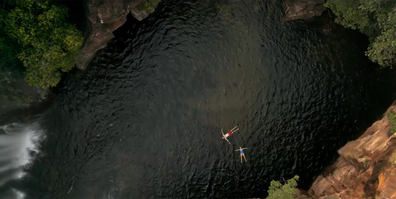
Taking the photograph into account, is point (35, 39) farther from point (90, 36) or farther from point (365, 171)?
point (365, 171)

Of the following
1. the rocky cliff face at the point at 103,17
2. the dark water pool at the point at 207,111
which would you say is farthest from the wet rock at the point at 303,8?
the rocky cliff face at the point at 103,17

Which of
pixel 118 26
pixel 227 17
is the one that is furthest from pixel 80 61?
pixel 227 17

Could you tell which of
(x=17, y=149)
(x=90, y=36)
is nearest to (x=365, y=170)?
(x=90, y=36)

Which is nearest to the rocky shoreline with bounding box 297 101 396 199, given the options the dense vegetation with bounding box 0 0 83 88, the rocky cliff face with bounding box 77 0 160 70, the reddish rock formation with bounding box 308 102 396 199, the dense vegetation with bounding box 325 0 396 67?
the reddish rock formation with bounding box 308 102 396 199

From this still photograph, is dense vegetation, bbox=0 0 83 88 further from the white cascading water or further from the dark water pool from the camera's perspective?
the white cascading water

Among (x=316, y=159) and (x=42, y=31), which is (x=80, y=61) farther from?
Result: (x=316, y=159)
